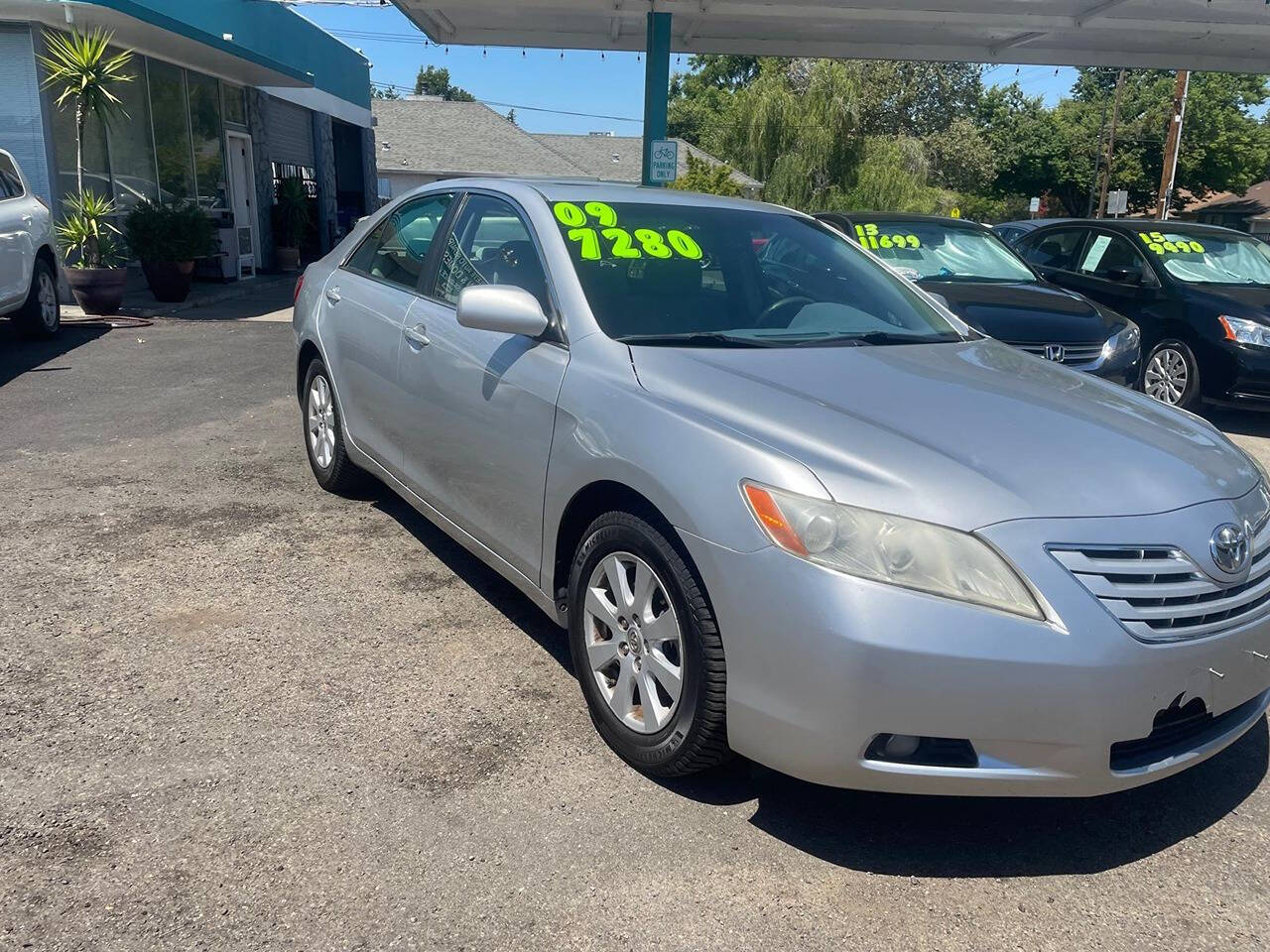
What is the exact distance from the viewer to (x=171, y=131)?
52.7 ft

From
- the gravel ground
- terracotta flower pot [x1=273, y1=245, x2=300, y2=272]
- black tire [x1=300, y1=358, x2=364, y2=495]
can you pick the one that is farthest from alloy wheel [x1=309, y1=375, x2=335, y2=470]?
terracotta flower pot [x1=273, y1=245, x2=300, y2=272]

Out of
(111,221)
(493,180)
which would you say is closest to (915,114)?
(111,221)

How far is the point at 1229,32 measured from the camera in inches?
559

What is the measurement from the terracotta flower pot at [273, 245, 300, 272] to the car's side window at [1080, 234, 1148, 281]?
14.7 metres

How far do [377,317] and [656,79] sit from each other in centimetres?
1061

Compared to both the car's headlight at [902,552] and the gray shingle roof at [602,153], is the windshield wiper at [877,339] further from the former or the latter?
the gray shingle roof at [602,153]

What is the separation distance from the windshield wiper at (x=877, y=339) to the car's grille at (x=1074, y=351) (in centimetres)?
340

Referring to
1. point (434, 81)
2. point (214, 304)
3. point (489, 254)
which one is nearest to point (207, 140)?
point (214, 304)

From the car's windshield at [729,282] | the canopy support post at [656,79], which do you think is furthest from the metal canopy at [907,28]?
the car's windshield at [729,282]

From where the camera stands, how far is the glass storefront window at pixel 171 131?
15.6 meters

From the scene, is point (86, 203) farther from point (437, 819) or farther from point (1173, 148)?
point (1173, 148)

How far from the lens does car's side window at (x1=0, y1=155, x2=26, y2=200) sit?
9562 millimetres

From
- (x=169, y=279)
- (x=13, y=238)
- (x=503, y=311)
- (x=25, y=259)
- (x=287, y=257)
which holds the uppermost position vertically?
(x=503, y=311)

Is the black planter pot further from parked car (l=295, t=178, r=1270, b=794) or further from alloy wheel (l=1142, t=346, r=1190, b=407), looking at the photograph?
alloy wheel (l=1142, t=346, r=1190, b=407)
